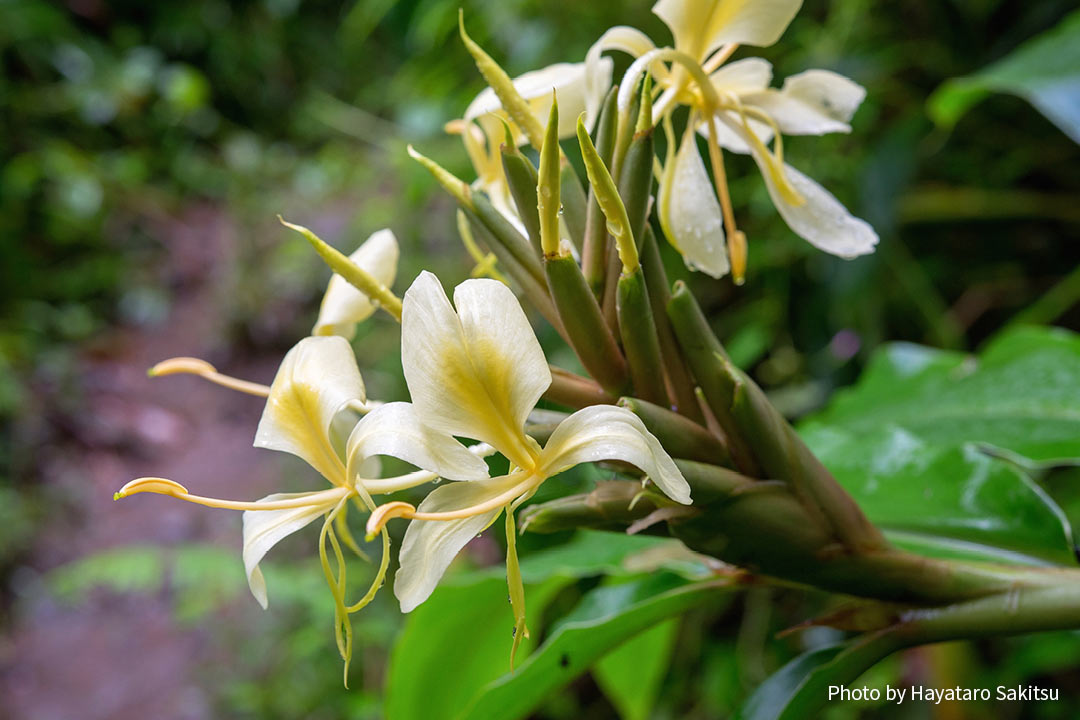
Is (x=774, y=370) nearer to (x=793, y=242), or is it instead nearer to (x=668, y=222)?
(x=793, y=242)

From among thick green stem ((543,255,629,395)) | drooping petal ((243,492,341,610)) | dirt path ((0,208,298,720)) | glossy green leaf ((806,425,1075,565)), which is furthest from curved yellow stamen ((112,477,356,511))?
dirt path ((0,208,298,720))

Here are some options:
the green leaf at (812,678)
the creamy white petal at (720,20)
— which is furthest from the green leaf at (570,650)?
the creamy white petal at (720,20)

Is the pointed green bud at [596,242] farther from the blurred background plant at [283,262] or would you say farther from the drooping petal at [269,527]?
the blurred background plant at [283,262]

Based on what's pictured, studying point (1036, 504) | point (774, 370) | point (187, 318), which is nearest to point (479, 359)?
point (1036, 504)

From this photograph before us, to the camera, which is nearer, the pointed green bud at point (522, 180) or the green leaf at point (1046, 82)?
the pointed green bud at point (522, 180)

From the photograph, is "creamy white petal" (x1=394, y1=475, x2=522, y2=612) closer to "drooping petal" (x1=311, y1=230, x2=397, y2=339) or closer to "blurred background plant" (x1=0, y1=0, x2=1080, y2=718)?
"drooping petal" (x1=311, y1=230, x2=397, y2=339)

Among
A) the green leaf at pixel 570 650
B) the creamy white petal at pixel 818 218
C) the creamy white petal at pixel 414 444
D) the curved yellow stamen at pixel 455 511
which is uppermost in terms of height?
Result: the creamy white petal at pixel 818 218

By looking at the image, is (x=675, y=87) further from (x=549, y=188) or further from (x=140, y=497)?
(x=140, y=497)
